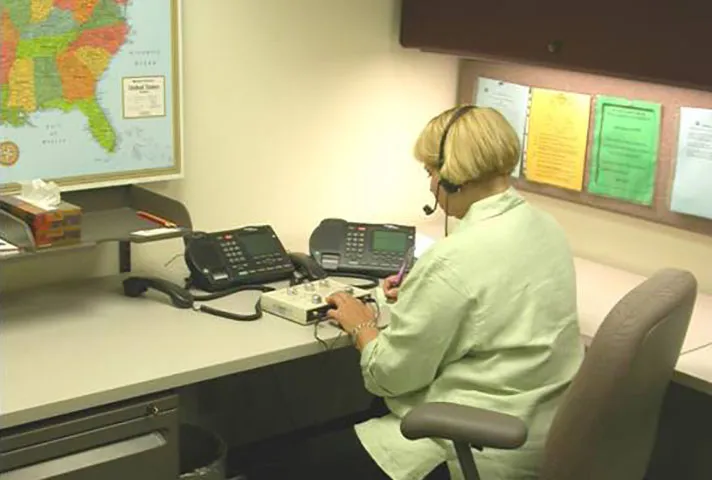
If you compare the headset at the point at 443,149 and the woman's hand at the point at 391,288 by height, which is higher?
the headset at the point at 443,149

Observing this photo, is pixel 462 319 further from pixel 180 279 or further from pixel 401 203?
pixel 401 203

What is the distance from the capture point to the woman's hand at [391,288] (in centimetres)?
231

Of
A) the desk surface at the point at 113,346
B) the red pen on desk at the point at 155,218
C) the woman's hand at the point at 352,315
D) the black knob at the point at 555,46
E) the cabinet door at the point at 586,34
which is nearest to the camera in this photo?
the desk surface at the point at 113,346

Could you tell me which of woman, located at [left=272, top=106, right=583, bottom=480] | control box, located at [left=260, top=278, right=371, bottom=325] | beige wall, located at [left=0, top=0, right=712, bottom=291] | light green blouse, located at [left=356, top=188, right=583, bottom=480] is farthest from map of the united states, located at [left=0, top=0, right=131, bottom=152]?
light green blouse, located at [left=356, top=188, right=583, bottom=480]

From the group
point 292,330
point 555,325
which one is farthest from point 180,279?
point 555,325

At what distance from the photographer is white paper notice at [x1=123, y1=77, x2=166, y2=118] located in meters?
2.40

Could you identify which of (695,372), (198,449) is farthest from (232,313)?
(695,372)

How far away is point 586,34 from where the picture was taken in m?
2.40

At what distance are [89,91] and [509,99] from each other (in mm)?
1289

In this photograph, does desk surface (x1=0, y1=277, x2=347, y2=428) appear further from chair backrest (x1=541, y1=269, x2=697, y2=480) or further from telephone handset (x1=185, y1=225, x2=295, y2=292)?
chair backrest (x1=541, y1=269, x2=697, y2=480)

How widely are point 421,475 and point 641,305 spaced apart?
568 millimetres

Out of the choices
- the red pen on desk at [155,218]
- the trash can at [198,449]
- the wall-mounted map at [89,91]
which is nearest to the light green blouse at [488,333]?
the trash can at [198,449]

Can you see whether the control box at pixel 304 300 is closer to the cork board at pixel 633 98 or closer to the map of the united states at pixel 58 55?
the map of the united states at pixel 58 55

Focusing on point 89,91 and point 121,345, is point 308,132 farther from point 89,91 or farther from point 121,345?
point 121,345
